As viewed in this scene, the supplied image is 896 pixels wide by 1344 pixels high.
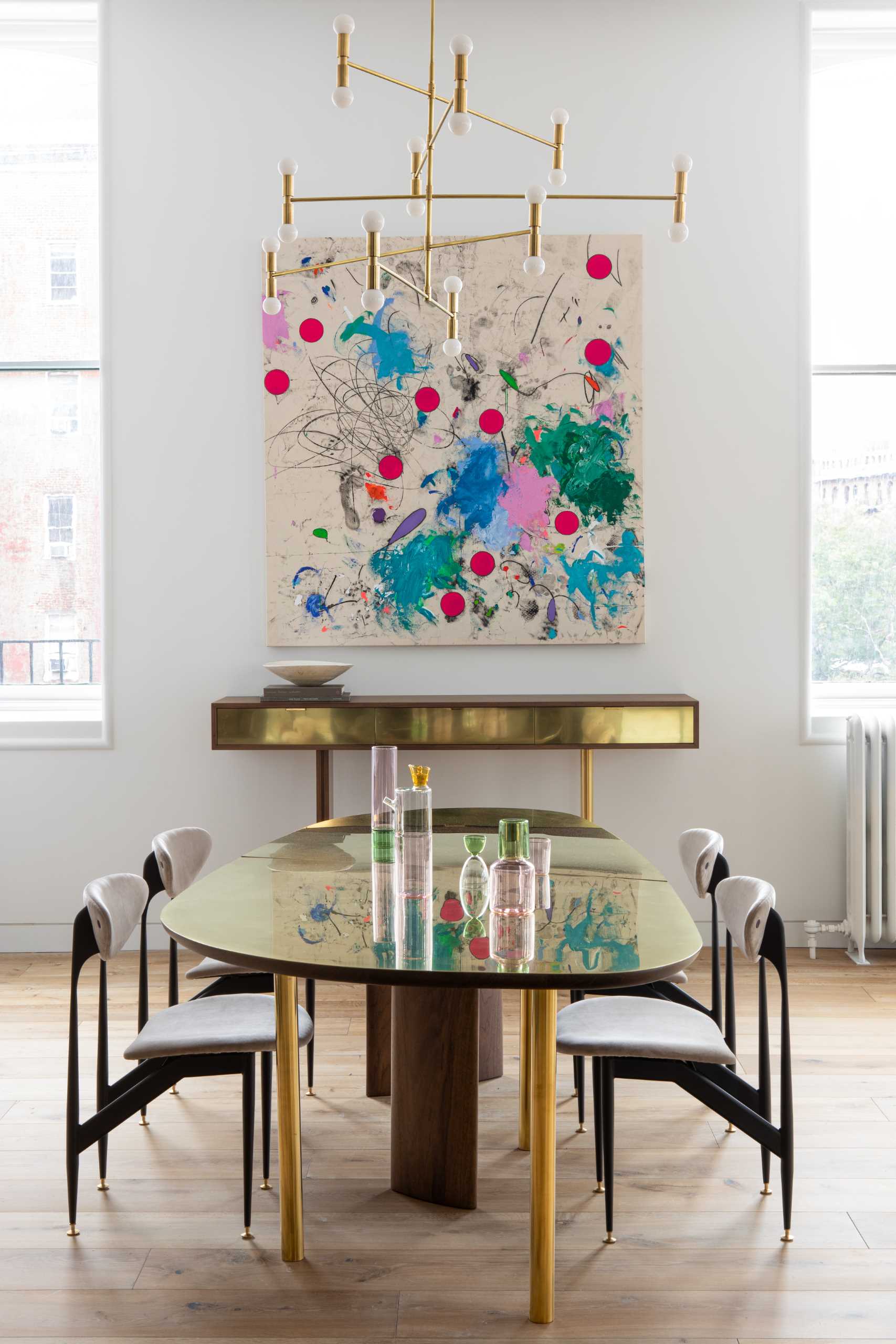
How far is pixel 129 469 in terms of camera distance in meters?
4.71

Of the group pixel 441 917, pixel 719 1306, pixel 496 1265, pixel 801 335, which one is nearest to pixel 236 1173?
pixel 496 1265

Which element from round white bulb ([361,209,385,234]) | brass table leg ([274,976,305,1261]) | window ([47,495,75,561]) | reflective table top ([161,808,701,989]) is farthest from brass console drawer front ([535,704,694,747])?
round white bulb ([361,209,385,234])

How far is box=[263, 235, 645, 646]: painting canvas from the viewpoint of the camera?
15.2ft

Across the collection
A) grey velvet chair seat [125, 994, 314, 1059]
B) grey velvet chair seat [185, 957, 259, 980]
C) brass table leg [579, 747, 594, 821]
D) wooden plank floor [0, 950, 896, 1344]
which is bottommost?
wooden plank floor [0, 950, 896, 1344]

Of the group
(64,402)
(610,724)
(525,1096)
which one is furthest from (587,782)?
(64,402)

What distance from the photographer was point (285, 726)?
4.34 metres

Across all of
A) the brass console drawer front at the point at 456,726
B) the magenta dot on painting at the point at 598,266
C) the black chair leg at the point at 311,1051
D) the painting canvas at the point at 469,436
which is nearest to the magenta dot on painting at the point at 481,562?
the painting canvas at the point at 469,436

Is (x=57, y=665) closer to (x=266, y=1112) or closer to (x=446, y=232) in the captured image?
(x=446, y=232)

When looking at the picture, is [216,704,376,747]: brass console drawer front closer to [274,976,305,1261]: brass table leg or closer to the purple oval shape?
the purple oval shape

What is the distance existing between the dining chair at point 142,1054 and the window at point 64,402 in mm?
2917

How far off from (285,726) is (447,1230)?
2211mm

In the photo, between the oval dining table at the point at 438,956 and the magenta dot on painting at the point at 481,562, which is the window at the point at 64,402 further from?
the oval dining table at the point at 438,956

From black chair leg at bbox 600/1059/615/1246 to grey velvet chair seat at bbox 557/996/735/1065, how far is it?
0.04m

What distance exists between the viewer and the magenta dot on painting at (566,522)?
464cm
